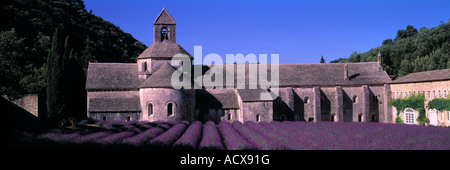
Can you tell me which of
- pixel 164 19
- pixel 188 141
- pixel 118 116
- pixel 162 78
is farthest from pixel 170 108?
pixel 188 141

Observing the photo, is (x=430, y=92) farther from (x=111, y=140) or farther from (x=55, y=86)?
(x=55, y=86)

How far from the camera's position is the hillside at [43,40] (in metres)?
30.4

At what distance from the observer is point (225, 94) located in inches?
1703

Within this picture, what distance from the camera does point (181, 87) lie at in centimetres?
3759

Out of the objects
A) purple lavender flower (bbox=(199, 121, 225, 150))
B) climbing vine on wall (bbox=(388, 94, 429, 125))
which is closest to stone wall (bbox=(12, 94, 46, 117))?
purple lavender flower (bbox=(199, 121, 225, 150))

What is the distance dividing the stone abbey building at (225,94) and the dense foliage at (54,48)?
12.3 ft

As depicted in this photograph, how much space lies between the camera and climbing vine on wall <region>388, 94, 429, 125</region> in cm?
3884

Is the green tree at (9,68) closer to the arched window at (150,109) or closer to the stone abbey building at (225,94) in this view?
the stone abbey building at (225,94)

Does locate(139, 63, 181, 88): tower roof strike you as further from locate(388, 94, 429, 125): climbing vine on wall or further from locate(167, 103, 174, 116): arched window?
locate(388, 94, 429, 125): climbing vine on wall

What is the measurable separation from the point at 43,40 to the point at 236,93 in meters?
31.4

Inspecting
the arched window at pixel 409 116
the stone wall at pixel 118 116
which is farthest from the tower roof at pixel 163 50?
the arched window at pixel 409 116
